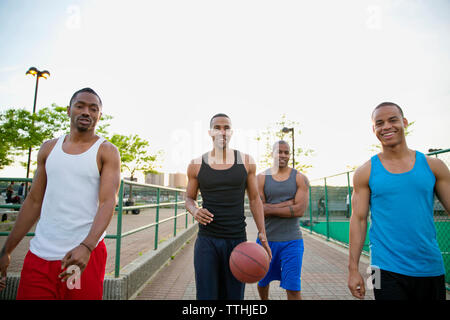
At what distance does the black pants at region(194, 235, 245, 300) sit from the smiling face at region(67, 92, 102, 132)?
1.46 meters

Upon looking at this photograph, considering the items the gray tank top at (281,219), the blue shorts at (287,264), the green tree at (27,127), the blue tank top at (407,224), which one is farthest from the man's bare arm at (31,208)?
the green tree at (27,127)

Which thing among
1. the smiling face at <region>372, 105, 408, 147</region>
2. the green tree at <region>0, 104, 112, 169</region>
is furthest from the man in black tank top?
the green tree at <region>0, 104, 112, 169</region>

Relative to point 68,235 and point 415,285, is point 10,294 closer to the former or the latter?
point 68,235

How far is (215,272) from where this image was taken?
247cm

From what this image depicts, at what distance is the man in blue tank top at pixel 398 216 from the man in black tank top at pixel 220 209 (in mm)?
955

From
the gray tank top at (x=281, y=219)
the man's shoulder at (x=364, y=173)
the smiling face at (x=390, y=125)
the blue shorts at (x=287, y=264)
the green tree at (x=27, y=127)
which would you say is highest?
the green tree at (x=27, y=127)

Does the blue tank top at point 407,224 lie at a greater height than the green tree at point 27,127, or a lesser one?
lesser

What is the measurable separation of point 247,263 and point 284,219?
1308 millimetres

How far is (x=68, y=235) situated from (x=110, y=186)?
0.46 metres

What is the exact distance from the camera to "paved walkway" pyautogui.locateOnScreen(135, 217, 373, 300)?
4.20m

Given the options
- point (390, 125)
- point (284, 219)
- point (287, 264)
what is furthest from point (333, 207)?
point (390, 125)

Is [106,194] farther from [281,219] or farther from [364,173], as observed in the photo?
[281,219]

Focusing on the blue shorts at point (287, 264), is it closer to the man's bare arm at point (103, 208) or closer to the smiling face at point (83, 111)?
the man's bare arm at point (103, 208)

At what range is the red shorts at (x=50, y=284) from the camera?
1891 millimetres
